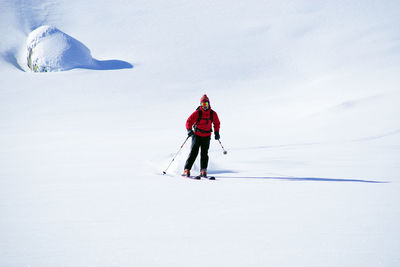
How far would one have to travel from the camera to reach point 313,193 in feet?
13.3

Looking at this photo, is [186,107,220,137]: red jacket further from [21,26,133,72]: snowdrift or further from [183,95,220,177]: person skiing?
[21,26,133,72]: snowdrift

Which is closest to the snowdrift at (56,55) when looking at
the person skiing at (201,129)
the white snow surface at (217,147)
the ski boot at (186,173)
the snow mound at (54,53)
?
the snow mound at (54,53)

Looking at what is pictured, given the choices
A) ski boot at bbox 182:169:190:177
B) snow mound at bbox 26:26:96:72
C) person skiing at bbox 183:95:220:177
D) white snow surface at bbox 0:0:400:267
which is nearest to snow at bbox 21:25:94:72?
snow mound at bbox 26:26:96:72

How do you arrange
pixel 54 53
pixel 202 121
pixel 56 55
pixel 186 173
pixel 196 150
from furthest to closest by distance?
pixel 54 53 → pixel 56 55 → pixel 196 150 → pixel 202 121 → pixel 186 173

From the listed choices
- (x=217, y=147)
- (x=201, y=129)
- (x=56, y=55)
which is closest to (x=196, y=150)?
(x=201, y=129)

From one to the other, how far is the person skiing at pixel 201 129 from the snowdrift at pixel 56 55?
65.3 ft

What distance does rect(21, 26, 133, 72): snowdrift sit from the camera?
23.5 m

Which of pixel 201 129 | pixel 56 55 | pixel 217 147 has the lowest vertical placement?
pixel 201 129

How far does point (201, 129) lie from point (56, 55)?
21141 millimetres

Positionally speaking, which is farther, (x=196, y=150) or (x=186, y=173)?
(x=196, y=150)

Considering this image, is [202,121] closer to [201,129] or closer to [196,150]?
[201,129]

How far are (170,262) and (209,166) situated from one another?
14.6ft

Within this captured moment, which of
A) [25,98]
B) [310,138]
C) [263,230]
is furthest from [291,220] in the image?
[25,98]

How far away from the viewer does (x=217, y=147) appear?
30.0 feet
